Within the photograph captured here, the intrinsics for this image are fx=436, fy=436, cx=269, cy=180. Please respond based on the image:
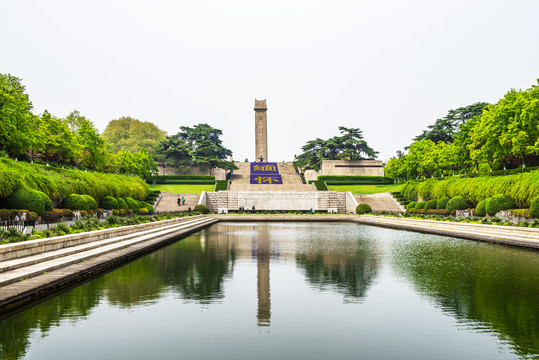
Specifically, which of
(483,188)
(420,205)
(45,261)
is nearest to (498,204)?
(483,188)

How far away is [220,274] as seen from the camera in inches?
416

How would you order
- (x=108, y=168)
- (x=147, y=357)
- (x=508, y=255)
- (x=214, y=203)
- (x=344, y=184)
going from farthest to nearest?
(x=344, y=184) → (x=108, y=168) → (x=214, y=203) → (x=508, y=255) → (x=147, y=357)

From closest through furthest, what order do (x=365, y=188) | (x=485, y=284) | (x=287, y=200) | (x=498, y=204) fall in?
(x=485, y=284)
(x=498, y=204)
(x=287, y=200)
(x=365, y=188)

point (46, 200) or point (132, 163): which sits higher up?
point (132, 163)

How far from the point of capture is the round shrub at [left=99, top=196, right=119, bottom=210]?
3409 cm

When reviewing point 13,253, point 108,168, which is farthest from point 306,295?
point 108,168

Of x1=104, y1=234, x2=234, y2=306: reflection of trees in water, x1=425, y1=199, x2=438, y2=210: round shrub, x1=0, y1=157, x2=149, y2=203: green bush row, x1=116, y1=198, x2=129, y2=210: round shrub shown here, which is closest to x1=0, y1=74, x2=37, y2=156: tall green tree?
x1=0, y1=157, x2=149, y2=203: green bush row

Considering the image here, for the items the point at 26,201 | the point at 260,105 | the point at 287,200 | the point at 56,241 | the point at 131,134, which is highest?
the point at 260,105

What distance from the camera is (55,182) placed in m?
27.7

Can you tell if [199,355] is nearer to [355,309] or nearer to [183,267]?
[355,309]

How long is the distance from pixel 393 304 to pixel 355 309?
0.81 m

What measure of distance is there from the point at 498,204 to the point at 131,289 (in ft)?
86.7

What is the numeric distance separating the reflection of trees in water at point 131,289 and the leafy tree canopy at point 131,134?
80305 millimetres

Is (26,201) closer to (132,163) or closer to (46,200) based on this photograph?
(46,200)
